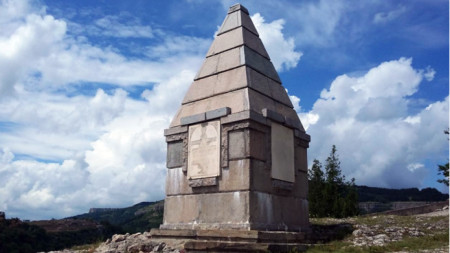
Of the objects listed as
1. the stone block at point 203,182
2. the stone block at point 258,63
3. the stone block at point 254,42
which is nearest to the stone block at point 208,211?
the stone block at point 203,182

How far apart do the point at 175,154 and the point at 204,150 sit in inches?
43.3

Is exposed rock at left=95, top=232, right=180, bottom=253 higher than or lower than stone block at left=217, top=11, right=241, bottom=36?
lower

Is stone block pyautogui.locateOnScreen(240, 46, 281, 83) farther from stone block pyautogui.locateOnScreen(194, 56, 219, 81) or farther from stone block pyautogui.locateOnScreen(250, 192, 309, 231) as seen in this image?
stone block pyautogui.locateOnScreen(250, 192, 309, 231)

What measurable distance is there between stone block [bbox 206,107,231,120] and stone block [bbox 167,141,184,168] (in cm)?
120

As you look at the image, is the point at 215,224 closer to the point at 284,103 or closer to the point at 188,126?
the point at 188,126

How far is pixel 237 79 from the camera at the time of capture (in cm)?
1048

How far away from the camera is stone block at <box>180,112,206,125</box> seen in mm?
10320

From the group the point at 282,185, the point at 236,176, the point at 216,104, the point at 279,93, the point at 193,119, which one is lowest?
the point at 282,185

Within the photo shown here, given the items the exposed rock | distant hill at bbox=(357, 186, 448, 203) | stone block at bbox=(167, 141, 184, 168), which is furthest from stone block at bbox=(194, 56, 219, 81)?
distant hill at bbox=(357, 186, 448, 203)

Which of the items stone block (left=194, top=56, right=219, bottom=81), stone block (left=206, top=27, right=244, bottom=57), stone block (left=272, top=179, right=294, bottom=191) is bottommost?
stone block (left=272, top=179, right=294, bottom=191)

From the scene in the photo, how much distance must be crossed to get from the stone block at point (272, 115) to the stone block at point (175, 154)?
8.00 ft

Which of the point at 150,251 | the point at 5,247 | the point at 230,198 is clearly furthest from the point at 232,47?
the point at 5,247

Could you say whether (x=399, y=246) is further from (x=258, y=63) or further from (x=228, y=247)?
(x=258, y=63)

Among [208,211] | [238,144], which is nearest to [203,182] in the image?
[208,211]
